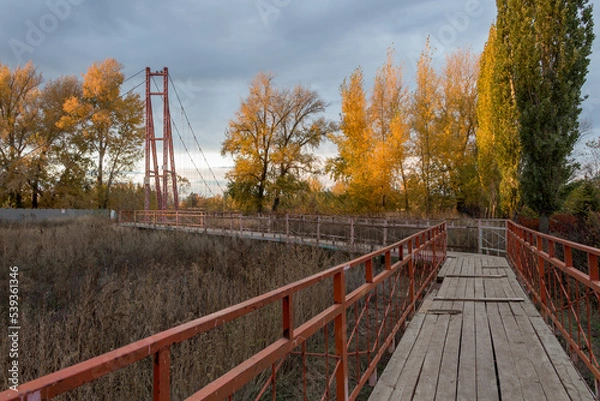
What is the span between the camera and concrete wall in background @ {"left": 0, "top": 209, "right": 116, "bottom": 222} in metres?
24.2

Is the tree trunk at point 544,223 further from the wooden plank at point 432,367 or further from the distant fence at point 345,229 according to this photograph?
the wooden plank at point 432,367

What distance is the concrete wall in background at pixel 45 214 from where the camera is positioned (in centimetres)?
2420

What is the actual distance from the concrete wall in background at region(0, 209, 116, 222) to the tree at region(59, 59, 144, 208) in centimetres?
317

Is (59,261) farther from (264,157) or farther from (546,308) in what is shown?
(264,157)

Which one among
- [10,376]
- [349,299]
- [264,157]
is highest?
[264,157]

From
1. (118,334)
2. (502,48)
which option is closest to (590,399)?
(118,334)

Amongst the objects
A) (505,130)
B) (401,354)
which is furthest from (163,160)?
(401,354)

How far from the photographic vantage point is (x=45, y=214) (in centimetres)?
2645

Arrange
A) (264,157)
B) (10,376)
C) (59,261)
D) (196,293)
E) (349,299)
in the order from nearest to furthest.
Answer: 1. (349,299)
2. (10,376)
3. (196,293)
4. (59,261)
5. (264,157)

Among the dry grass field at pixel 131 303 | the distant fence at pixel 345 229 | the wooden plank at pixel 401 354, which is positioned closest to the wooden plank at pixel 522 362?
the wooden plank at pixel 401 354

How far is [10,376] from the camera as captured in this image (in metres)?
3.37

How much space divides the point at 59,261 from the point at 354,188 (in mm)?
14106

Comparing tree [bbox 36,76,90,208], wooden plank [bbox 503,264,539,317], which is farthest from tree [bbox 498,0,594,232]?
tree [bbox 36,76,90,208]

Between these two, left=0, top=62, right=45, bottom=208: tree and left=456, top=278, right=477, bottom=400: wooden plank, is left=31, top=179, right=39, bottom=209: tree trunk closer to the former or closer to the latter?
left=0, top=62, right=45, bottom=208: tree
